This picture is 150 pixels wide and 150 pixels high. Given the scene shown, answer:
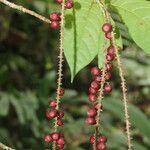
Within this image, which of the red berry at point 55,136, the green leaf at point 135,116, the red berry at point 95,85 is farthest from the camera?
the green leaf at point 135,116

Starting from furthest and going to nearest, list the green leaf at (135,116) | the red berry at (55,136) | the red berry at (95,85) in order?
the green leaf at (135,116)
the red berry at (95,85)
the red berry at (55,136)

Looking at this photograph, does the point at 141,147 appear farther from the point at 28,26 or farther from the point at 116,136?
the point at 28,26

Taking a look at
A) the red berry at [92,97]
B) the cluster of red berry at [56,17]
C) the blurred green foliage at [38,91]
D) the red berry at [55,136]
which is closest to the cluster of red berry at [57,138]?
the red berry at [55,136]

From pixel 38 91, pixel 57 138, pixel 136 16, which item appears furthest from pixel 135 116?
pixel 57 138

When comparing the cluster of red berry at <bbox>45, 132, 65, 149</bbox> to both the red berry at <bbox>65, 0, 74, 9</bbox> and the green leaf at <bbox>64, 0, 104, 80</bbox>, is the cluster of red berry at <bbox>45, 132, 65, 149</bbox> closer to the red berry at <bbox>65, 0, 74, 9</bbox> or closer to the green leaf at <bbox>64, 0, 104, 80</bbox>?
the green leaf at <bbox>64, 0, 104, 80</bbox>

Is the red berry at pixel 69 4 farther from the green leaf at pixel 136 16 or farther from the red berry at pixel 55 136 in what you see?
the red berry at pixel 55 136

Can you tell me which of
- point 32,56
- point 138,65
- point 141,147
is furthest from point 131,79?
point 141,147

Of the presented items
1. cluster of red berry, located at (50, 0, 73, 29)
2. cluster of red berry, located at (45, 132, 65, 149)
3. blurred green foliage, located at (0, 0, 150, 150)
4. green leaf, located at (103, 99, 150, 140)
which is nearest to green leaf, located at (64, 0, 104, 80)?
cluster of red berry, located at (50, 0, 73, 29)
